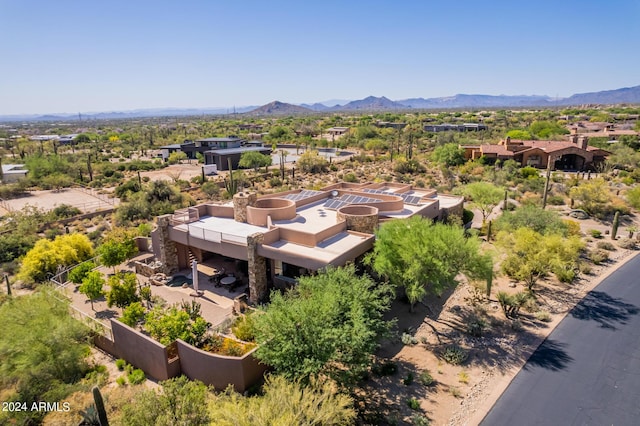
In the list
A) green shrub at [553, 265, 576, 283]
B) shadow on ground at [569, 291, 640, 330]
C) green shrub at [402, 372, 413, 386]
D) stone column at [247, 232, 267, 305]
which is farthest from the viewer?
green shrub at [553, 265, 576, 283]

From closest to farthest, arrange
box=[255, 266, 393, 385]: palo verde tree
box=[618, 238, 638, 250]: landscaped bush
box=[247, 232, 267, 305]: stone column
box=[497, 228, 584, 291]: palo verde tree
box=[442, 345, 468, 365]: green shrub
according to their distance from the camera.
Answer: box=[255, 266, 393, 385]: palo verde tree < box=[442, 345, 468, 365]: green shrub < box=[247, 232, 267, 305]: stone column < box=[497, 228, 584, 291]: palo verde tree < box=[618, 238, 638, 250]: landscaped bush

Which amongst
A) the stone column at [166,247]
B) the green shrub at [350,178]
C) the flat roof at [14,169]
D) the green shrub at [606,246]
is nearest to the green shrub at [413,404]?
the stone column at [166,247]

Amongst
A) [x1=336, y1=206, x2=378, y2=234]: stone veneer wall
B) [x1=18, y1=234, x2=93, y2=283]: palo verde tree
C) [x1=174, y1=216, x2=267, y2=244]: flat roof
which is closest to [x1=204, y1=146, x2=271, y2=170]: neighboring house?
[x1=18, y1=234, x2=93, y2=283]: palo verde tree

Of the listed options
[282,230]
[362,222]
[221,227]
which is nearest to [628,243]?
[362,222]

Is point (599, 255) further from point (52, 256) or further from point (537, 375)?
point (52, 256)

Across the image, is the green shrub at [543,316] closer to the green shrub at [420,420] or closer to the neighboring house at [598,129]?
the green shrub at [420,420]

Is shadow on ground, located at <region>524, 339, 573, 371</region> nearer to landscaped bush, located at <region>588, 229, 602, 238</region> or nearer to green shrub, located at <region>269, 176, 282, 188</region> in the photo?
landscaped bush, located at <region>588, 229, 602, 238</region>

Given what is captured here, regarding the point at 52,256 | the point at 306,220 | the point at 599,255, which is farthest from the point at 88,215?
the point at 599,255

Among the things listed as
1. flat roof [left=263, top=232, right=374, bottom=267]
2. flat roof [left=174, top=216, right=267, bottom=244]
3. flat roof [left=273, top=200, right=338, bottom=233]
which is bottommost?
flat roof [left=263, top=232, right=374, bottom=267]

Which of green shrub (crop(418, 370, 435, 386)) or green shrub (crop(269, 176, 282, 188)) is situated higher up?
green shrub (crop(269, 176, 282, 188))
